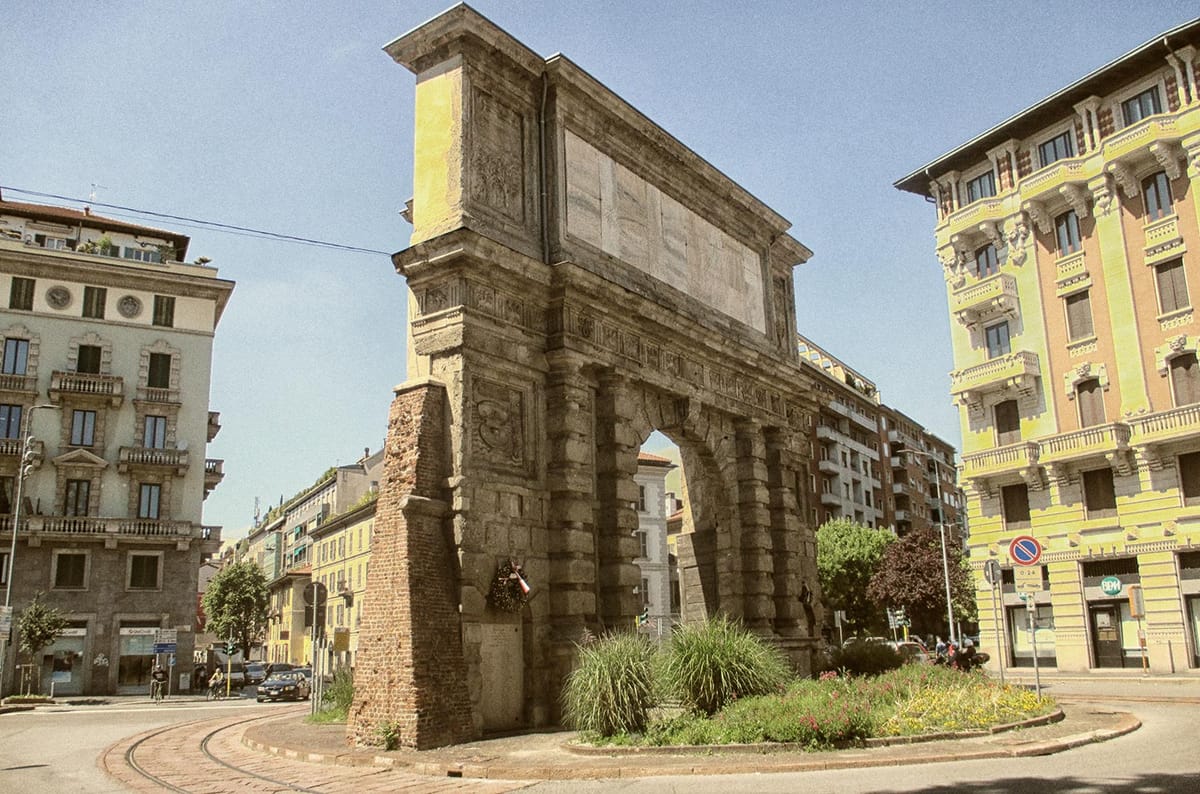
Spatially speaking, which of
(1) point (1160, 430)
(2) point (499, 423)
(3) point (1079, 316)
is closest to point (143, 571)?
(2) point (499, 423)

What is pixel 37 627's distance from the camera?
36.6m

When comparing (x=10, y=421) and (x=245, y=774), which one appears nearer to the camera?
(x=245, y=774)

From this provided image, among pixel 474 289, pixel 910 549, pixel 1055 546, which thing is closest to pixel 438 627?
pixel 474 289

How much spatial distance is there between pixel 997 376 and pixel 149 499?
36.1 metres

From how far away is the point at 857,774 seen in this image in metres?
11.2

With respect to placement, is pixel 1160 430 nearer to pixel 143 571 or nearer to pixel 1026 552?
pixel 1026 552

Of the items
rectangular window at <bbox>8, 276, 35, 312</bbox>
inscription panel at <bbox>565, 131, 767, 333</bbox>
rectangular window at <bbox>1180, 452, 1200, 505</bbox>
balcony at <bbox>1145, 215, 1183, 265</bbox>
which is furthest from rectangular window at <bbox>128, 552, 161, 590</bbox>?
balcony at <bbox>1145, 215, 1183, 265</bbox>

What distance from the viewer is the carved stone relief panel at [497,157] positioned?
19.6m

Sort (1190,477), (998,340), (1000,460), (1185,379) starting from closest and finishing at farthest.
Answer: (1190,477)
(1185,379)
(1000,460)
(998,340)

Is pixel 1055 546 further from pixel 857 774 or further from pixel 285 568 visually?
pixel 285 568

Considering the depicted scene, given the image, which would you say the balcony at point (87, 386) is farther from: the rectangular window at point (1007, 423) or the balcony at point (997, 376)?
the rectangular window at point (1007, 423)

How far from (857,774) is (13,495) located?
39.9 meters

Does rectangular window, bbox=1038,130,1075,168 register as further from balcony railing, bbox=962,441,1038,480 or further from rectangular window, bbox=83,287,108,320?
rectangular window, bbox=83,287,108,320

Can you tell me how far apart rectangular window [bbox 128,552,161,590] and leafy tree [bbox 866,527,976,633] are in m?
36.2
